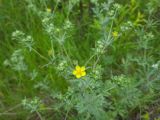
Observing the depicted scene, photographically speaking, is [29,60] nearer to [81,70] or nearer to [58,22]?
[58,22]

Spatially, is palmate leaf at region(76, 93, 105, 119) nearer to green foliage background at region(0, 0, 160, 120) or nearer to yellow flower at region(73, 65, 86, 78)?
green foliage background at region(0, 0, 160, 120)

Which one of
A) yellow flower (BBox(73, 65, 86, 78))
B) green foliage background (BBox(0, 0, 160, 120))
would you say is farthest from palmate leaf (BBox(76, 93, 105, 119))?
yellow flower (BBox(73, 65, 86, 78))

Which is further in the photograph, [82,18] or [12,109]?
[82,18]

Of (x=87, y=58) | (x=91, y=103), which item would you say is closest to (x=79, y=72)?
(x=91, y=103)

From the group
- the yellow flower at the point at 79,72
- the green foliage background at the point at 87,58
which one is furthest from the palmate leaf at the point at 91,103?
the yellow flower at the point at 79,72

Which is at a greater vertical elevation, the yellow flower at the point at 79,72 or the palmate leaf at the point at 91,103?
the yellow flower at the point at 79,72

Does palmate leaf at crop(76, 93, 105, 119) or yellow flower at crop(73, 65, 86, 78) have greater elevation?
yellow flower at crop(73, 65, 86, 78)

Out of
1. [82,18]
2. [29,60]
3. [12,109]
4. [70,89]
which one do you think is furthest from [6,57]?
[70,89]

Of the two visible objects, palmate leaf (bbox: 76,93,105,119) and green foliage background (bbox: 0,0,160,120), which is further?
green foliage background (bbox: 0,0,160,120)

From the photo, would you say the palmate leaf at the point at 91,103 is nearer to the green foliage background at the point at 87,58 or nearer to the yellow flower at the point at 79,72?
the green foliage background at the point at 87,58

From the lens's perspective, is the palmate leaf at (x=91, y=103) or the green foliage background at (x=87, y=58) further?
the green foliage background at (x=87, y=58)

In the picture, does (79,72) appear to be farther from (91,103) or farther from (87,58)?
(87,58)
